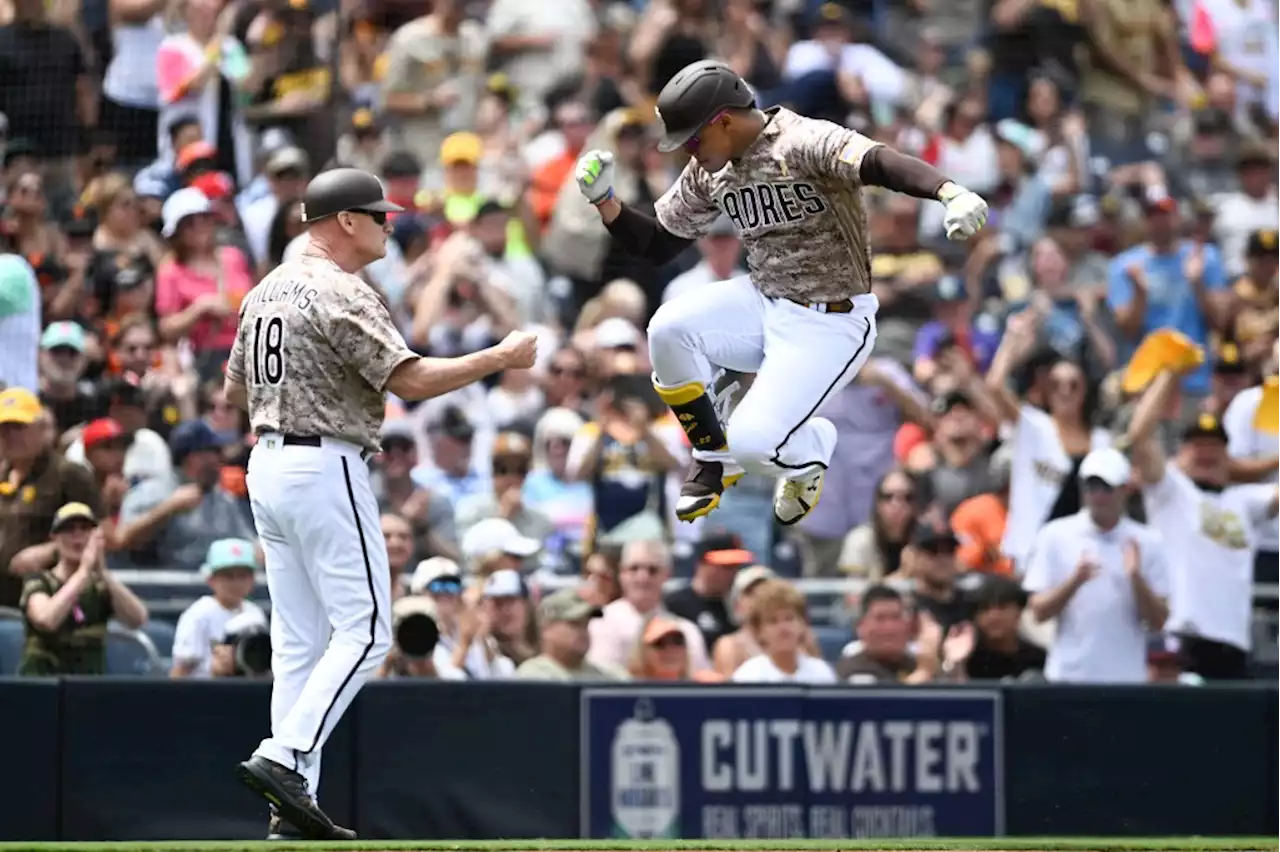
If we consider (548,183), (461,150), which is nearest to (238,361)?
(461,150)

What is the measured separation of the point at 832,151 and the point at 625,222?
954mm

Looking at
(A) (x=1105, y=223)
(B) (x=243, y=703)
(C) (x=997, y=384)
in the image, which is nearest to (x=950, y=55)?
(A) (x=1105, y=223)

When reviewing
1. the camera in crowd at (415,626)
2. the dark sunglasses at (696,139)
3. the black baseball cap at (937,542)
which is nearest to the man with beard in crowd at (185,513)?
the camera in crowd at (415,626)

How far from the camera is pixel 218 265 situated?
12.4m

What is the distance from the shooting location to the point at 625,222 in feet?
26.5

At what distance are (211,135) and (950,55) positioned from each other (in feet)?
17.2

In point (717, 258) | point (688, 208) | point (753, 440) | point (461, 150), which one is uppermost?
point (461, 150)

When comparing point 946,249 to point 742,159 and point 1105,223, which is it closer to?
point 1105,223

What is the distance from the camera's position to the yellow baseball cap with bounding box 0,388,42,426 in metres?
10.4

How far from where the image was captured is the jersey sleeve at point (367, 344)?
24.2 feet

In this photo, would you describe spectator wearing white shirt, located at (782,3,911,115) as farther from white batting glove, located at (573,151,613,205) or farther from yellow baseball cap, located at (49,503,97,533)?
white batting glove, located at (573,151,613,205)

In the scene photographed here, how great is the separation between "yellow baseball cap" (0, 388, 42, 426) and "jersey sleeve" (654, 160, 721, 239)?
365 cm

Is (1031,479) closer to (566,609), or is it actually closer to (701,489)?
(566,609)

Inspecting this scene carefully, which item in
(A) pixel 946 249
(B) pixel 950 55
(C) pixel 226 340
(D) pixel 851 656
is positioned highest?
(B) pixel 950 55
